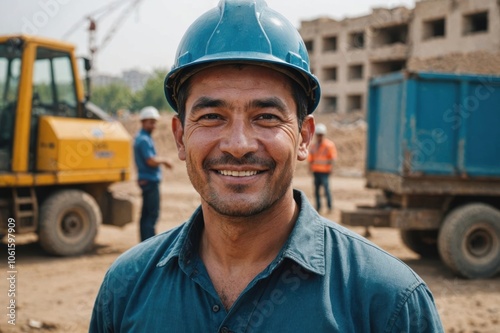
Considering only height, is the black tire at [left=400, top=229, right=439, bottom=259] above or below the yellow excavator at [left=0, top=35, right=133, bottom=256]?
below

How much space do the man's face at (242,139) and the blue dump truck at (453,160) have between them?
5.42 metres

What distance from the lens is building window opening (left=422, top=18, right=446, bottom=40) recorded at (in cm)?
2966

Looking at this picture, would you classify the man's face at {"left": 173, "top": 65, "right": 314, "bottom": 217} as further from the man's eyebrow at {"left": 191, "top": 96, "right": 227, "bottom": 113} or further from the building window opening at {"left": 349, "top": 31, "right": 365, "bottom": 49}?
the building window opening at {"left": 349, "top": 31, "right": 365, "bottom": 49}

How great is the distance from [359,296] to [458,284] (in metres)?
5.74

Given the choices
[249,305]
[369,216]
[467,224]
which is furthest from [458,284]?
[249,305]

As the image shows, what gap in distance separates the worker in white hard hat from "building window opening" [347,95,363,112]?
29.0 meters

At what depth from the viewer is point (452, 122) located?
23.1ft

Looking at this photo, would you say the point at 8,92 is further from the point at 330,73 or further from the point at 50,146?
the point at 330,73

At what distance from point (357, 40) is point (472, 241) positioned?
95.0 ft

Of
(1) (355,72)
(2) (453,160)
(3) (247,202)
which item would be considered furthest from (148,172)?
(1) (355,72)

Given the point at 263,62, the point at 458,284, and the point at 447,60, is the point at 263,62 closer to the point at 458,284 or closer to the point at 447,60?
the point at 458,284

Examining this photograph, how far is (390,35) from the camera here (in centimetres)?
3481

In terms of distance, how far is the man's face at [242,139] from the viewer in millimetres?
1817

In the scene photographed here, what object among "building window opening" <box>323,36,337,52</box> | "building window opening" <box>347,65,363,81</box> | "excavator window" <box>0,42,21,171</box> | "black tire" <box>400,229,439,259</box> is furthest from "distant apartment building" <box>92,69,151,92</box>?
"building window opening" <box>323,36,337,52</box>
